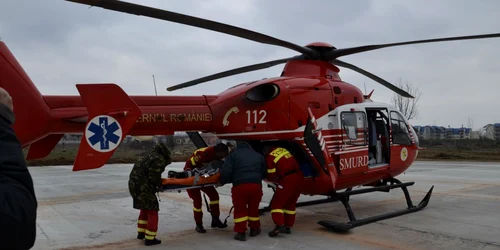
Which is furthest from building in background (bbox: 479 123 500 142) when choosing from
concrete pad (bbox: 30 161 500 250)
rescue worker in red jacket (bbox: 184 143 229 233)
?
rescue worker in red jacket (bbox: 184 143 229 233)

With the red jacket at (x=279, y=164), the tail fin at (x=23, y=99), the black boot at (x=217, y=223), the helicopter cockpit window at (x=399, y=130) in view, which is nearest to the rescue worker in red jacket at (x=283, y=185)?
the red jacket at (x=279, y=164)

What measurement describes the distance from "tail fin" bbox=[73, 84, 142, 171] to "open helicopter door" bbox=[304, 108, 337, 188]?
2854mm

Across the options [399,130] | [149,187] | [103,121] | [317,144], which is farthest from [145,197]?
[399,130]

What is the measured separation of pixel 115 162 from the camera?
89.4 feet

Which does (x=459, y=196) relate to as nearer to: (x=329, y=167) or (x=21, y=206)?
(x=329, y=167)

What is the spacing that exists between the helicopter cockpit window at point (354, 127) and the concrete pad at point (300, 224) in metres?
1.63

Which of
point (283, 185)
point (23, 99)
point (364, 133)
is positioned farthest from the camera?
point (364, 133)

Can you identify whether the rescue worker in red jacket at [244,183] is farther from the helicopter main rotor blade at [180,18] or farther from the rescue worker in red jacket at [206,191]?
the helicopter main rotor blade at [180,18]

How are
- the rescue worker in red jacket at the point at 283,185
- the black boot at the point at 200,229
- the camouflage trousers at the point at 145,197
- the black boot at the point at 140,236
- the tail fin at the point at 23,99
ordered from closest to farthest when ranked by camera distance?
the tail fin at the point at 23,99
the camouflage trousers at the point at 145,197
the black boot at the point at 140,236
the rescue worker in red jacket at the point at 283,185
the black boot at the point at 200,229

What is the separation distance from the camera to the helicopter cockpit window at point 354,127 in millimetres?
7969

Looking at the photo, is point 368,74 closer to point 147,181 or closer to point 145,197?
point 147,181

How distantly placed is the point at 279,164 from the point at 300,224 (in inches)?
61.0

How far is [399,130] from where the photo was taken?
30.3ft

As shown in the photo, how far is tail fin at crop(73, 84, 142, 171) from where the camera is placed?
5.74 meters
